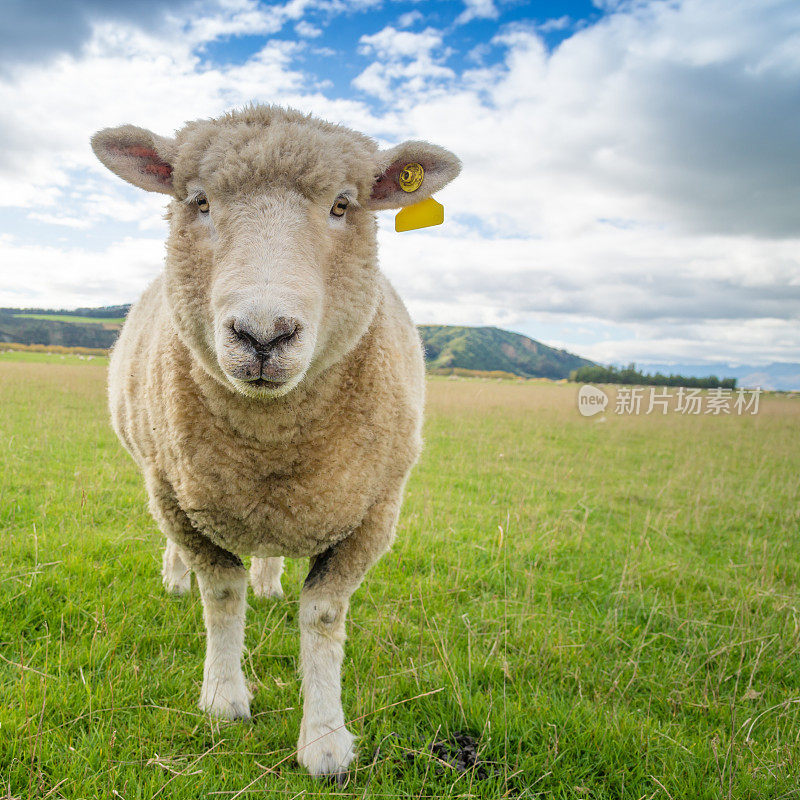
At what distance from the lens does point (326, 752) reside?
2.31 metres

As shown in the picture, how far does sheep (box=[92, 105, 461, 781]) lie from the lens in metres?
1.98

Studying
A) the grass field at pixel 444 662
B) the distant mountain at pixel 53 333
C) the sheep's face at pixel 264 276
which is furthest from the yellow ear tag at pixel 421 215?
the distant mountain at pixel 53 333

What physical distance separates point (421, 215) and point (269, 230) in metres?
1.00

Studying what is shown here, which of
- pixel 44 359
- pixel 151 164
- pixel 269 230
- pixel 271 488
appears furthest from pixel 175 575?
pixel 44 359

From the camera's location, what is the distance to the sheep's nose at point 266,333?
67.5 inches

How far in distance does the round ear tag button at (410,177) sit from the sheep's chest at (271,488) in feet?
3.84

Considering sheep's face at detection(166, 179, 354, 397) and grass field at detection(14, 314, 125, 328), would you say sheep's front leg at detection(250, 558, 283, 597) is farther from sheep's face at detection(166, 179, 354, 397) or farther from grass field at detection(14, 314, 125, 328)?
grass field at detection(14, 314, 125, 328)

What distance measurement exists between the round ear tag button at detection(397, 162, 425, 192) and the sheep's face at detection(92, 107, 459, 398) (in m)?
0.02

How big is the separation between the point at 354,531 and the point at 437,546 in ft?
8.00

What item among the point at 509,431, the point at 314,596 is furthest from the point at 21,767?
the point at 509,431

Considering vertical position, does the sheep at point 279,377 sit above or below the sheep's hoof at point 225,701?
above

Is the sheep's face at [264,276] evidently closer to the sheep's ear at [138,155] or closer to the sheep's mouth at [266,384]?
the sheep's mouth at [266,384]

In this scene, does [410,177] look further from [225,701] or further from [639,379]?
[639,379]
